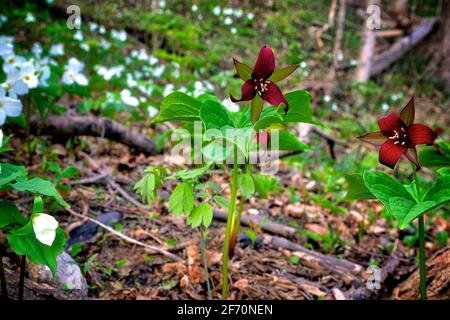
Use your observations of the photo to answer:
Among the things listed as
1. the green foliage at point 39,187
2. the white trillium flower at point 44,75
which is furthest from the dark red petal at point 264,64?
the white trillium flower at point 44,75

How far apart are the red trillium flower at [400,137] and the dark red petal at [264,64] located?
0.36 m

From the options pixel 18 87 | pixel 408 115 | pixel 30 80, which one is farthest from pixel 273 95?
pixel 30 80

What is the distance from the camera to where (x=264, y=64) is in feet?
3.64

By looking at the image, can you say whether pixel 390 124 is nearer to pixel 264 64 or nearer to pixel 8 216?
pixel 264 64

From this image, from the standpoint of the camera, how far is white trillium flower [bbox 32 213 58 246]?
3.21 ft

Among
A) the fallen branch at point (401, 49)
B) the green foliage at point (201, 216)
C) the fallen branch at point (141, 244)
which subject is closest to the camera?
the green foliage at point (201, 216)

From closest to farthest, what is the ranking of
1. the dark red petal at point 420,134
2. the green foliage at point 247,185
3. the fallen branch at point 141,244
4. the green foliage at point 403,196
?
the green foliage at point 403,196, the dark red petal at point 420,134, the green foliage at point 247,185, the fallen branch at point 141,244

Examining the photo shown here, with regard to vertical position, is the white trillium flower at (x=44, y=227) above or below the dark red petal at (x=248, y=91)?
below

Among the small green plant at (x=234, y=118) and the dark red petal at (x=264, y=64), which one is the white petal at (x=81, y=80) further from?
the dark red petal at (x=264, y=64)

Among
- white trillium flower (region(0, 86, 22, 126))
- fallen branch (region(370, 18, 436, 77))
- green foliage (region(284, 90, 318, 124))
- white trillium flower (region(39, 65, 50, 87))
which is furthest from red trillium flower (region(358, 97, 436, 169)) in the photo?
fallen branch (region(370, 18, 436, 77))

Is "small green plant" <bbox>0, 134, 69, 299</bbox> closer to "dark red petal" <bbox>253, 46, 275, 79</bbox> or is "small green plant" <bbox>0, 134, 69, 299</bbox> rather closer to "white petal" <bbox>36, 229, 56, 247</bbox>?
"white petal" <bbox>36, 229, 56, 247</bbox>

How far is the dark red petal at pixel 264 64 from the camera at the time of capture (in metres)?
1.09

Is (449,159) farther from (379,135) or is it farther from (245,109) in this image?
(245,109)

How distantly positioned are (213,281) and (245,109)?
0.81m
